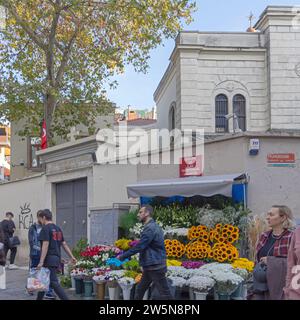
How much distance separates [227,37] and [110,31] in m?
5.87

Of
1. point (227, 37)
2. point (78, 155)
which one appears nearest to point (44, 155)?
point (78, 155)

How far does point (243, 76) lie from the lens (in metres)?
25.5

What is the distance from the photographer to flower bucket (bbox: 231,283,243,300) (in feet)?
28.8

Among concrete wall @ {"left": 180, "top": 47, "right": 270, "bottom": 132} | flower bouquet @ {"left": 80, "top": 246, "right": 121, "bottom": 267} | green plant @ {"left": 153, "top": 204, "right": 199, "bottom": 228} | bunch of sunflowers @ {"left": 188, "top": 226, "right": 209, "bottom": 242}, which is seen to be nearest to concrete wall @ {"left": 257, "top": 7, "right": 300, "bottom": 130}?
concrete wall @ {"left": 180, "top": 47, "right": 270, "bottom": 132}

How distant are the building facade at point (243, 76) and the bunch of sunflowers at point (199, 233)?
14383mm

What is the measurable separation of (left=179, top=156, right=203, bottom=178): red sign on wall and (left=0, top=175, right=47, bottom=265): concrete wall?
21.0 feet

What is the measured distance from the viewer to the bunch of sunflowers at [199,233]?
10.6m

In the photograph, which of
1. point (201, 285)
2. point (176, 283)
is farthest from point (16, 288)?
point (201, 285)

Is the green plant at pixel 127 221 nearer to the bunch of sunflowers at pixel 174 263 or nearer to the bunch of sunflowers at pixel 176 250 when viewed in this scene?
the bunch of sunflowers at pixel 176 250

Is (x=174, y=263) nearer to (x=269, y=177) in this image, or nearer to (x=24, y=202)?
(x=269, y=177)

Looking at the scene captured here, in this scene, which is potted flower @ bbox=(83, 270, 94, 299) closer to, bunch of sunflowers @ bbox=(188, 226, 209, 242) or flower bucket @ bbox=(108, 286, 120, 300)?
flower bucket @ bbox=(108, 286, 120, 300)

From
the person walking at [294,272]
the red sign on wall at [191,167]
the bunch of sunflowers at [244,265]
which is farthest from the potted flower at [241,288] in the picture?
the person walking at [294,272]

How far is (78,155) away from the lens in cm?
1566
